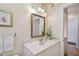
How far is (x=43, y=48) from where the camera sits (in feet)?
5.56

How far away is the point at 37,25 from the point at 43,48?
33 centimetres

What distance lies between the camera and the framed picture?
160cm

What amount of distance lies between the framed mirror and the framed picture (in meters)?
0.31

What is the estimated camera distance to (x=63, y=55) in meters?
1.72

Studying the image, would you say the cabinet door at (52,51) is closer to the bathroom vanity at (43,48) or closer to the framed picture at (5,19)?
the bathroom vanity at (43,48)

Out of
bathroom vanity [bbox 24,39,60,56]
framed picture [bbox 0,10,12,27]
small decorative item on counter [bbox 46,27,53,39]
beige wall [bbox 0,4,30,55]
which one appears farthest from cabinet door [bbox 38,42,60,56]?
framed picture [bbox 0,10,12,27]

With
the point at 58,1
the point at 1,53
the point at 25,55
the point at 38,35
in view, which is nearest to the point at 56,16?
the point at 58,1

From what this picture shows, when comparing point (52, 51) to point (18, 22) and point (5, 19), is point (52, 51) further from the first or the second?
point (5, 19)

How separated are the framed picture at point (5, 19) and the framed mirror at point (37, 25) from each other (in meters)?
0.31

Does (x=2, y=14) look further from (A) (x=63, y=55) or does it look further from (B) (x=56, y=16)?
(A) (x=63, y=55)

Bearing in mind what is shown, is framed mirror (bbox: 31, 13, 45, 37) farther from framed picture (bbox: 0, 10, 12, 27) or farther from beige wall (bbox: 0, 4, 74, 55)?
framed picture (bbox: 0, 10, 12, 27)

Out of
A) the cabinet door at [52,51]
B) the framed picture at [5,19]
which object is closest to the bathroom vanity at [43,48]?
the cabinet door at [52,51]

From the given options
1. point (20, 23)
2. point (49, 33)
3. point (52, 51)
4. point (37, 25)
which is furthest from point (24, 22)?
point (52, 51)

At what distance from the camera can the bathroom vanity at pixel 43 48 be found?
168cm
